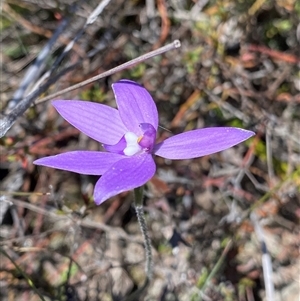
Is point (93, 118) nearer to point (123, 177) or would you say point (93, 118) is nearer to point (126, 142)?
point (126, 142)

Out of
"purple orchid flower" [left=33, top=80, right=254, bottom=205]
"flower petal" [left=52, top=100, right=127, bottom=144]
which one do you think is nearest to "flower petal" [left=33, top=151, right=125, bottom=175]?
"purple orchid flower" [left=33, top=80, right=254, bottom=205]

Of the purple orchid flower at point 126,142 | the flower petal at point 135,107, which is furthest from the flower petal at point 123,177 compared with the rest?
the flower petal at point 135,107

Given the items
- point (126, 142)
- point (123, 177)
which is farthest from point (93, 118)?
point (123, 177)

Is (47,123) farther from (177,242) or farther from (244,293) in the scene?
(244,293)

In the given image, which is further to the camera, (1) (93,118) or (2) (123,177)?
(1) (93,118)

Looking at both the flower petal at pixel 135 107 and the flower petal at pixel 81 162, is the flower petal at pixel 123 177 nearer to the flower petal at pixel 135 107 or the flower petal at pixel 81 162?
the flower petal at pixel 81 162

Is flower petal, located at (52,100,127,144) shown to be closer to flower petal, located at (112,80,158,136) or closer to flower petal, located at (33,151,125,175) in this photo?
flower petal, located at (112,80,158,136)

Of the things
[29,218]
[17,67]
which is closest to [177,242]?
[29,218]
